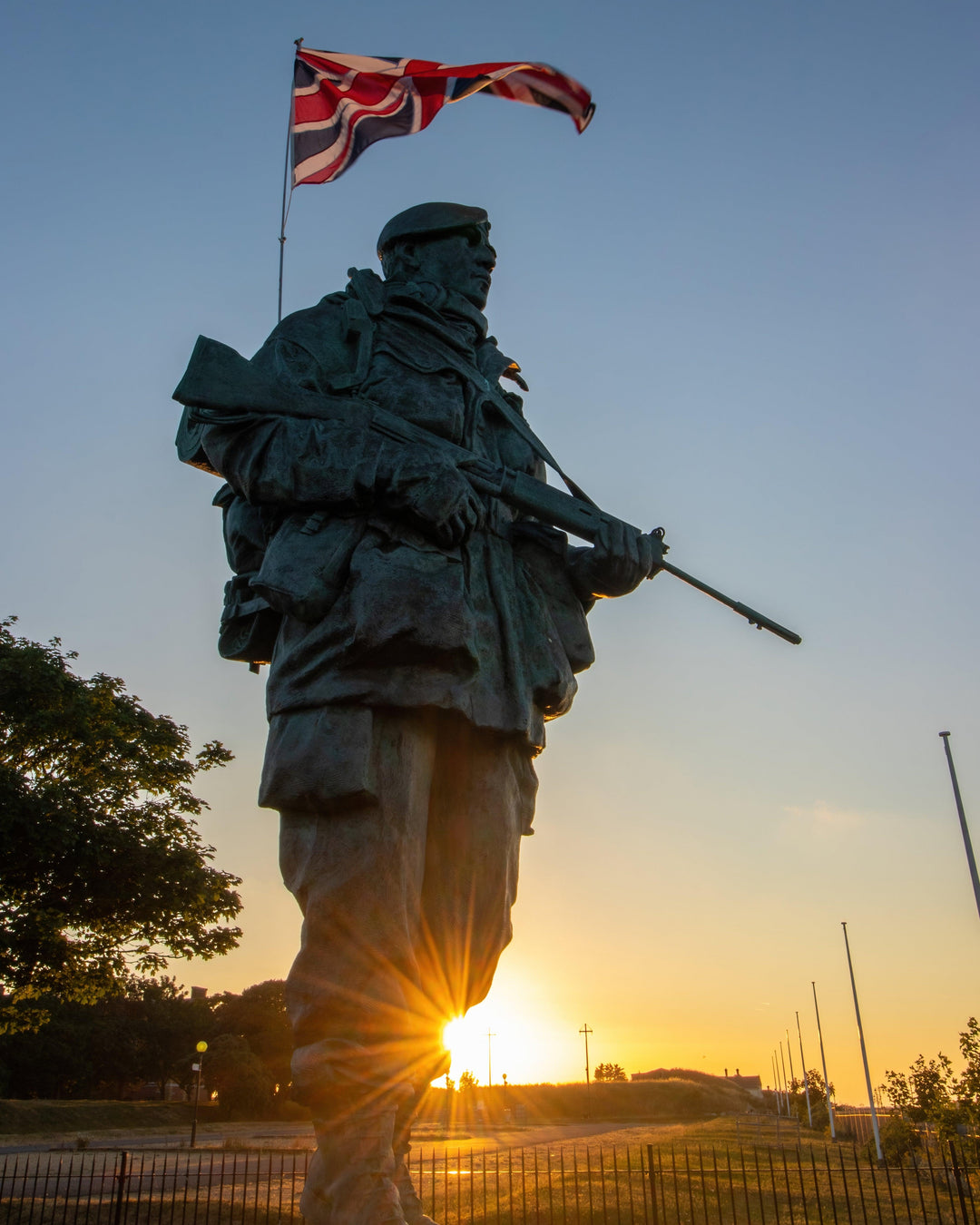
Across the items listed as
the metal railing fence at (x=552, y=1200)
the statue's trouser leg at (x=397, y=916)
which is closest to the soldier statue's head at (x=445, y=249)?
the statue's trouser leg at (x=397, y=916)

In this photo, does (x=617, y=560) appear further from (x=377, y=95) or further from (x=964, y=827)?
(x=964, y=827)

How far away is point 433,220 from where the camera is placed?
4664 millimetres

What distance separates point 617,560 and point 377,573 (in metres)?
1.02

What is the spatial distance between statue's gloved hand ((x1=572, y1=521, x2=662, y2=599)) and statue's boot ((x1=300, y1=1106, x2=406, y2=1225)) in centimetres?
207

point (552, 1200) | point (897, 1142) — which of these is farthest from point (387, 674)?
point (897, 1142)

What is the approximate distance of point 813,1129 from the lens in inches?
2335

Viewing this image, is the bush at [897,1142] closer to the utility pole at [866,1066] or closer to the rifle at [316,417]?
the utility pole at [866,1066]

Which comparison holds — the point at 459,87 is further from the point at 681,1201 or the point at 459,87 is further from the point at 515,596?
the point at 681,1201

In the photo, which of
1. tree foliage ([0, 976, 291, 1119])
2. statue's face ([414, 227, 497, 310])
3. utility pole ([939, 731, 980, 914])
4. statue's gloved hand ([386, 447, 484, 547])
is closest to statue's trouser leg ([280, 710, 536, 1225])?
statue's gloved hand ([386, 447, 484, 547])

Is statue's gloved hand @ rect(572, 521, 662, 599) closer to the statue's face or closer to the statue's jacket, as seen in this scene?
the statue's jacket

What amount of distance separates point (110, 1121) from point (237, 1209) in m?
32.3

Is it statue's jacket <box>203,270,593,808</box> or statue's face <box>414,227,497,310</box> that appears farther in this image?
statue's face <box>414,227,497,310</box>

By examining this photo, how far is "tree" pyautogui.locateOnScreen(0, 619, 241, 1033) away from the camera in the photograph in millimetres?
20984

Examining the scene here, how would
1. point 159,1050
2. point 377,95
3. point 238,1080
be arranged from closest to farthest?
1. point 377,95
2. point 238,1080
3. point 159,1050
